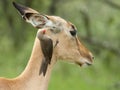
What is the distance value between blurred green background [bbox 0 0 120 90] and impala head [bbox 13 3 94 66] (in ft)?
14.9

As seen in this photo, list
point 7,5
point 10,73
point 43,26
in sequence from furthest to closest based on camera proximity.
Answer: point 10,73
point 7,5
point 43,26

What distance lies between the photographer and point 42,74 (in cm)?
1008

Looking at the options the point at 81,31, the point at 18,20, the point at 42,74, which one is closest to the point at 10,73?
the point at 81,31

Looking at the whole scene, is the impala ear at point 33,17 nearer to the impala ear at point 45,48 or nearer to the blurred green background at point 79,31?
the impala ear at point 45,48

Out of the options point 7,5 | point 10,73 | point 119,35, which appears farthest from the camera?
point 10,73

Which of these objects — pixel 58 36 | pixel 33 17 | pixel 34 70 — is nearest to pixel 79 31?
pixel 58 36

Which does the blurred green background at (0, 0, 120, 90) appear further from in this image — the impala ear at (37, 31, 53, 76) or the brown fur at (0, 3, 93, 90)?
the impala ear at (37, 31, 53, 76)

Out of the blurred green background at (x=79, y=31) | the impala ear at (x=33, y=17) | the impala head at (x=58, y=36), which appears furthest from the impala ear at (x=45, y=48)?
the blurred green background at (x=79, y=31)

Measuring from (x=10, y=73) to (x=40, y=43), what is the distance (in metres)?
10.9

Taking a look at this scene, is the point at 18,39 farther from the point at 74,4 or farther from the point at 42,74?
the point at 42,74

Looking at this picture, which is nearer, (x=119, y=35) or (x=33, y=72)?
(x=33, y=72)

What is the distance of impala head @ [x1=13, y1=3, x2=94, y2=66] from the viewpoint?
9602mm

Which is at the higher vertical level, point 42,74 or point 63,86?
point 42,74

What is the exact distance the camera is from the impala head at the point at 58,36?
9.60m
